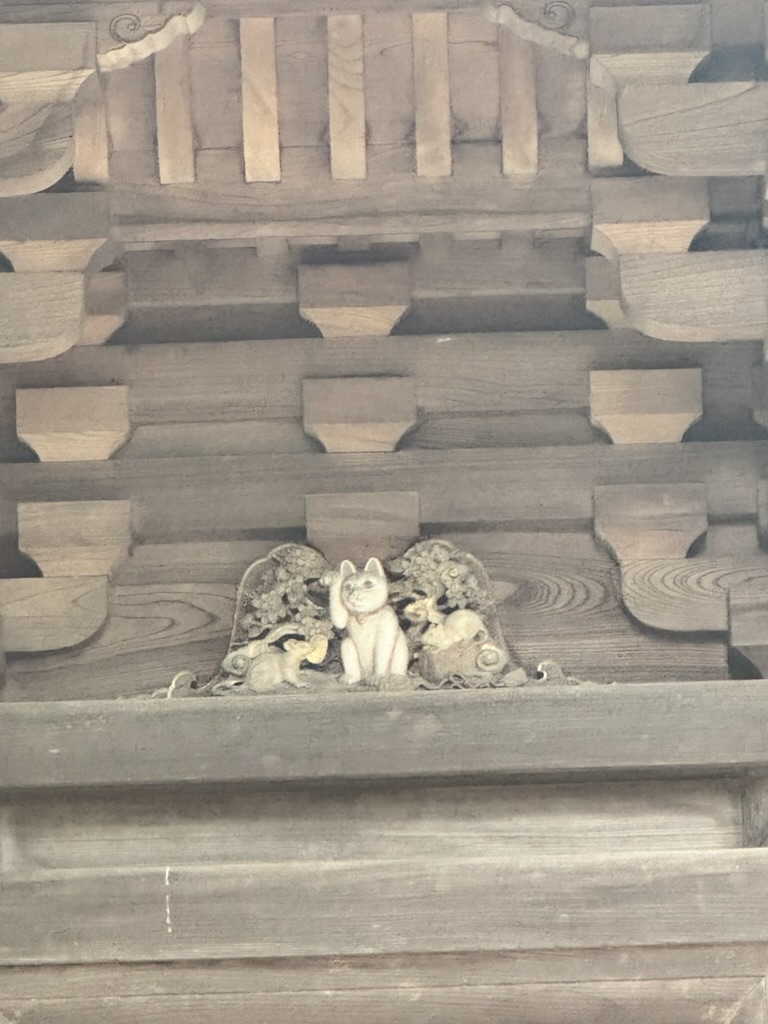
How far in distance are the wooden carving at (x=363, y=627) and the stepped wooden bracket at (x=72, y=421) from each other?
0.42 m

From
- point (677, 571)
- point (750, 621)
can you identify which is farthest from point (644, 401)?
point (750, 621)

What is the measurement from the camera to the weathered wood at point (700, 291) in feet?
8.59

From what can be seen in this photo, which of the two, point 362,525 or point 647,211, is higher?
point 647,211

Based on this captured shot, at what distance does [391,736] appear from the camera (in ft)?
8.61

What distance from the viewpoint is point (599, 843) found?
2.69 m

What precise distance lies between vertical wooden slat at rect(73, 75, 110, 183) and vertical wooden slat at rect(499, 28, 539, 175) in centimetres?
77

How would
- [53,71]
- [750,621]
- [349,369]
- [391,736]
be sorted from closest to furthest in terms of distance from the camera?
[53,71] → [391,736] → [750,621] → [349,369]

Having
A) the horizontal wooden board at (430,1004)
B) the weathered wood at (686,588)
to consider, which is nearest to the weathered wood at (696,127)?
the weathered wood at (686,588)

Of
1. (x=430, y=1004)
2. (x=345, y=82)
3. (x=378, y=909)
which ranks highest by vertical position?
(x=345, y=82)

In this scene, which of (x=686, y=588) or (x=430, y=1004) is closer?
(x=430, y=1004)

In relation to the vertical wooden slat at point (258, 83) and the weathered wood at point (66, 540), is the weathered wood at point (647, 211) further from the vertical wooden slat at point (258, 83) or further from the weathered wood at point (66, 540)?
the weathered wood at point (66, 540)

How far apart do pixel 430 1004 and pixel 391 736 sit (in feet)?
1.64

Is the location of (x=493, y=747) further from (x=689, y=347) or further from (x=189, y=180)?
(x=189, y=180)

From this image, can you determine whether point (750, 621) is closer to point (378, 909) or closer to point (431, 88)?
point (378, 909)
